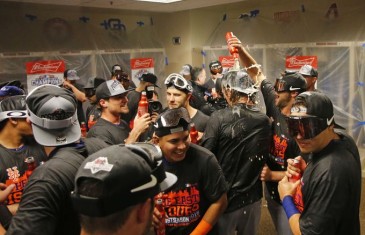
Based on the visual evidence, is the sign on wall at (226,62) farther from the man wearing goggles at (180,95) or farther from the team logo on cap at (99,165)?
the team logo on cap at (99,165)

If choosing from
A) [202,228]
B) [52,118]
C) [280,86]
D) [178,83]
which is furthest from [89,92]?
[52,118]

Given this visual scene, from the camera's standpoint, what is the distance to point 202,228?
7.75ft

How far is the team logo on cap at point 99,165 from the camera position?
1.22 metres

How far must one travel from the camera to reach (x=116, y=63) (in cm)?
802

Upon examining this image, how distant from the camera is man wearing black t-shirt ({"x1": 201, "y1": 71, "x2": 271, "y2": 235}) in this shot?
3000mm

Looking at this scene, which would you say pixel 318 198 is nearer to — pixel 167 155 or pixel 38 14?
pixel 167 155

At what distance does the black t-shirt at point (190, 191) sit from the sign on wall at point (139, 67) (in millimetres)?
6106

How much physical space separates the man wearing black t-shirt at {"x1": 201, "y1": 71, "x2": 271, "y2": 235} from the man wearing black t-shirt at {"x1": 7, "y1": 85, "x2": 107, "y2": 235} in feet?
4.19

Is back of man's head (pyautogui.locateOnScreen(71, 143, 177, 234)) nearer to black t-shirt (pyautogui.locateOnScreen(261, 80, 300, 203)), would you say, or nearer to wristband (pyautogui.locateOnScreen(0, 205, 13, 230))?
wristband (pyautogui.locateOnScreen(0, 205, 13, 230))

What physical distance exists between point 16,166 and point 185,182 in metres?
1.23

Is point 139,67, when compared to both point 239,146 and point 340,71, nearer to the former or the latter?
point 340,71

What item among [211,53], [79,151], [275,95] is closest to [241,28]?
[211,53]

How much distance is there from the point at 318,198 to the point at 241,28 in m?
6.56

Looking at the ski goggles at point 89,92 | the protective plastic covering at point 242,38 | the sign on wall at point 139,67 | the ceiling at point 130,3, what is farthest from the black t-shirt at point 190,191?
the sign on wall at point 139,67
